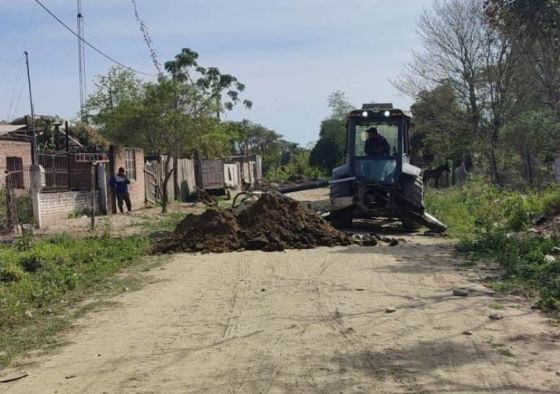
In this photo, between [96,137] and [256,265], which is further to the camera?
[96,137]

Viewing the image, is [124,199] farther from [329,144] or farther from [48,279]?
[329,144]

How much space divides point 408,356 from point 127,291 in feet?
16.7

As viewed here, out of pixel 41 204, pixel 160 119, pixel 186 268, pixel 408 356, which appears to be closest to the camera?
pixel 408 356

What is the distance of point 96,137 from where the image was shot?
28.5 metres

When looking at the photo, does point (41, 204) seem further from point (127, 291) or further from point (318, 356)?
point (318, 356)

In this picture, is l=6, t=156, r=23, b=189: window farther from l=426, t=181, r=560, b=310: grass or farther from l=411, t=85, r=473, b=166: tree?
l=411, t=85, r=473, b=166: tree

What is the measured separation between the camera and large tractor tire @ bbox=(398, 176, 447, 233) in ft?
52.5

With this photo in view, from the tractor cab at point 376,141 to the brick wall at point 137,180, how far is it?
11928 millimetres

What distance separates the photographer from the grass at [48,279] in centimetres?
759

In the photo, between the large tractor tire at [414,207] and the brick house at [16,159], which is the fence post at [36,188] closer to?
the brick house at [16,159]

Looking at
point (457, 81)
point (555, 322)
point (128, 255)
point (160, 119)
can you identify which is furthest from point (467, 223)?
point (457, 81)

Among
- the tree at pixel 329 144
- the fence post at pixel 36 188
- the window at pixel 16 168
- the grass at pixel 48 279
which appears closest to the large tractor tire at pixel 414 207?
the grass at pixel 48 279

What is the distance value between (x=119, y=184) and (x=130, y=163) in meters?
3.40

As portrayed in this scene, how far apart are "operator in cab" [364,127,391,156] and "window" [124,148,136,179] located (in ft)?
42.4
